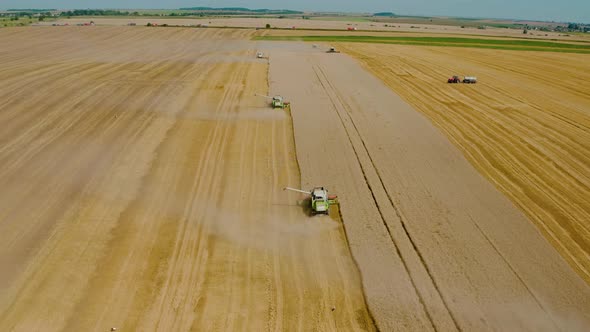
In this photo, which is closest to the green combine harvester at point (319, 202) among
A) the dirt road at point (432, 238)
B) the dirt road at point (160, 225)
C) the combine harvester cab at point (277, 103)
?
the dirt road at point (160, 225)

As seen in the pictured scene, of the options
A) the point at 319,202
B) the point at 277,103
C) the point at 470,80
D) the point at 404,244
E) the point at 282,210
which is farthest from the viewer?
the point at 470,80

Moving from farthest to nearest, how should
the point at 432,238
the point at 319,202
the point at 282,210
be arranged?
the point at 282,210 < the point at 319,202 < the point at 432,238

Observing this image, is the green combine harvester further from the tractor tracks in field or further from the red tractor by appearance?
the red tractor

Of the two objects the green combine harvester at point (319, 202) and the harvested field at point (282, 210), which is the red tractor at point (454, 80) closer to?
the harvested field at point (282, 210)

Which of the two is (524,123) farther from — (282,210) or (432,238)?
(282,210)

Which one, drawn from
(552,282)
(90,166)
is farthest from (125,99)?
(552,282)

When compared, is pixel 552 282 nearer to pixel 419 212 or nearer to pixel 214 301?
pixel 419 212

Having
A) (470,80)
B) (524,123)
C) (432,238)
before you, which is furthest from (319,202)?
(470,80)
